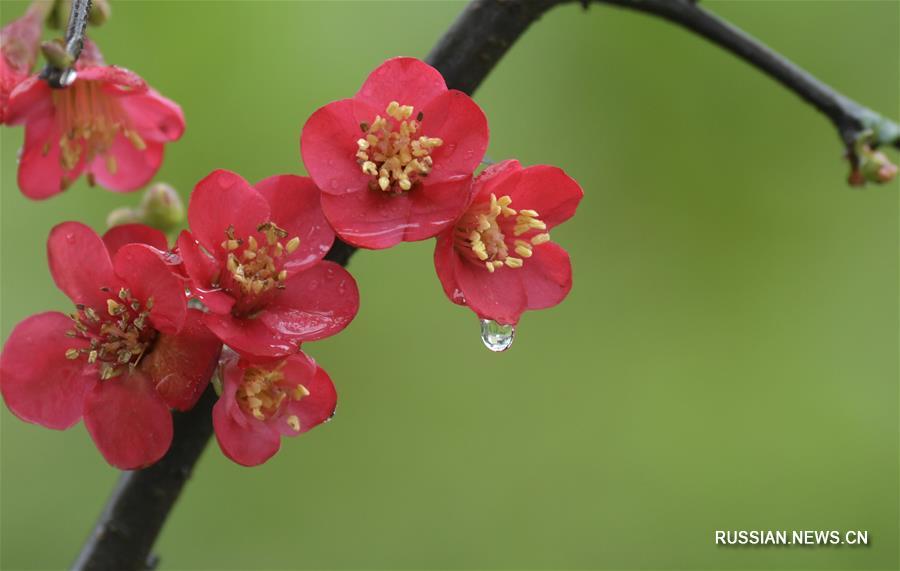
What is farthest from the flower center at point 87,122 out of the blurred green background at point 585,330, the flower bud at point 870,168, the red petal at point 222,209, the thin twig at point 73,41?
the blurred green background at point 585,330

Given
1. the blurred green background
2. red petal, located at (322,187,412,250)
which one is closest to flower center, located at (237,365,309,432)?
red petal, located at (322,187,412,250)

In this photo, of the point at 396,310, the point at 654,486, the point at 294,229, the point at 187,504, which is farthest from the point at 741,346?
the point at 294,229

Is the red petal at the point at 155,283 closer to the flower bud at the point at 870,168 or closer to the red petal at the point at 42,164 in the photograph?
the red petal at the point at 42,164

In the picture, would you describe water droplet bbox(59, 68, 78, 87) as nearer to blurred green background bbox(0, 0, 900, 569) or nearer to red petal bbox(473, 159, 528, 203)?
red petal bbox(473, 159, 528, 203)

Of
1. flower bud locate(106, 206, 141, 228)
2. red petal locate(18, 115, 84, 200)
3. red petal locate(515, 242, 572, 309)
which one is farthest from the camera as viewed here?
flower bud locate(106, 206, 141, 228)

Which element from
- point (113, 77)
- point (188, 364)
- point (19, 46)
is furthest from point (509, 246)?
point (19, 46)
